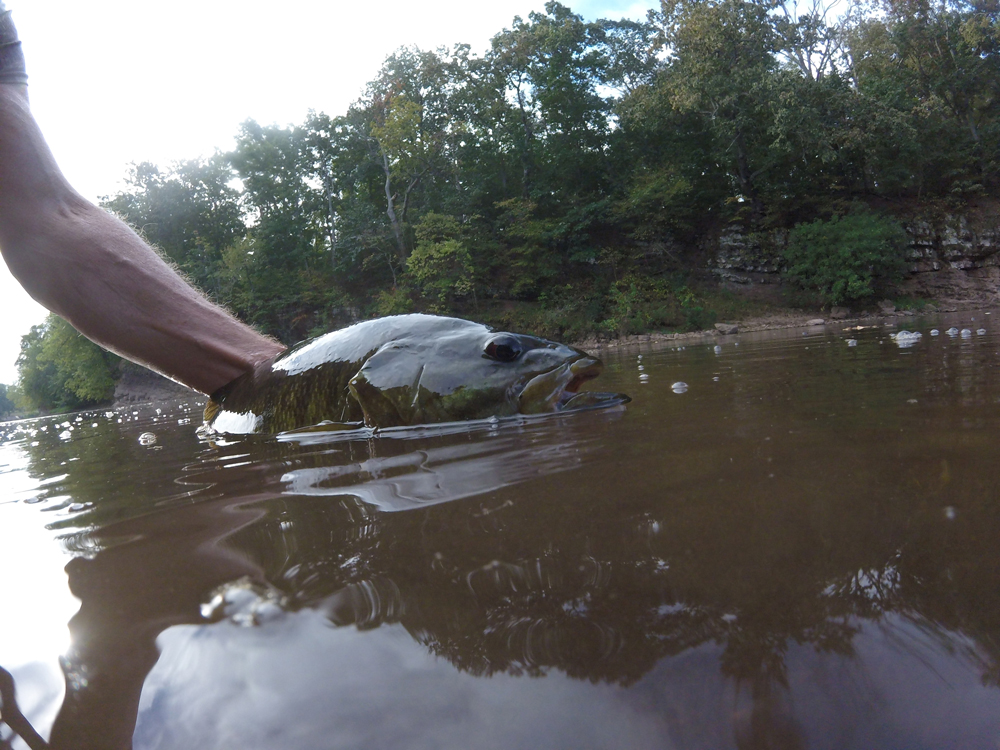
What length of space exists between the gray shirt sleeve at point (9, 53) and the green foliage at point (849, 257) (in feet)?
82.0

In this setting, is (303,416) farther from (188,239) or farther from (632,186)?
(188,239)

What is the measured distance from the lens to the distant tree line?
23984 millimetres

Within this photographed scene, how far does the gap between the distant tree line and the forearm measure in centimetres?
2071

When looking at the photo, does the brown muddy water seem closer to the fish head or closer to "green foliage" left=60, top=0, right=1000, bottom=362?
the fish head

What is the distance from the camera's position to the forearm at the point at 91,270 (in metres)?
2.35

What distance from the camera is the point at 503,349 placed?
8.23ft

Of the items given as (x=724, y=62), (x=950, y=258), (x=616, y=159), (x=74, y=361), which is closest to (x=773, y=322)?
(x=950, y=258)

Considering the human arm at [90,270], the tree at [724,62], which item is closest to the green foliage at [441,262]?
the tree at [724,62]

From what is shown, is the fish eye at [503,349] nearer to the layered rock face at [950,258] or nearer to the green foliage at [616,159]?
the green foliage at [616,159]

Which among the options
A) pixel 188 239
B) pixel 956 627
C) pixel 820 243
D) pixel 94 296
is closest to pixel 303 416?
pixel 94 296

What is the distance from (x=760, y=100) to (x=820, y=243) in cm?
681

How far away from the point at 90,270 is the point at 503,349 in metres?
1.99

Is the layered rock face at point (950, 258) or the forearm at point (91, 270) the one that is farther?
the layered rock face at point (950, 258)

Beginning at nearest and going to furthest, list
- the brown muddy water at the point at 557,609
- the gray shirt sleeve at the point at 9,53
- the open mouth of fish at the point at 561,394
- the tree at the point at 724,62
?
the brown muddy water at the point at 557,609 → the gray shirt sleeve at the point at 9,53 → the open mouth of fish at the point at 561,394 → the tree at the point at 724,62
